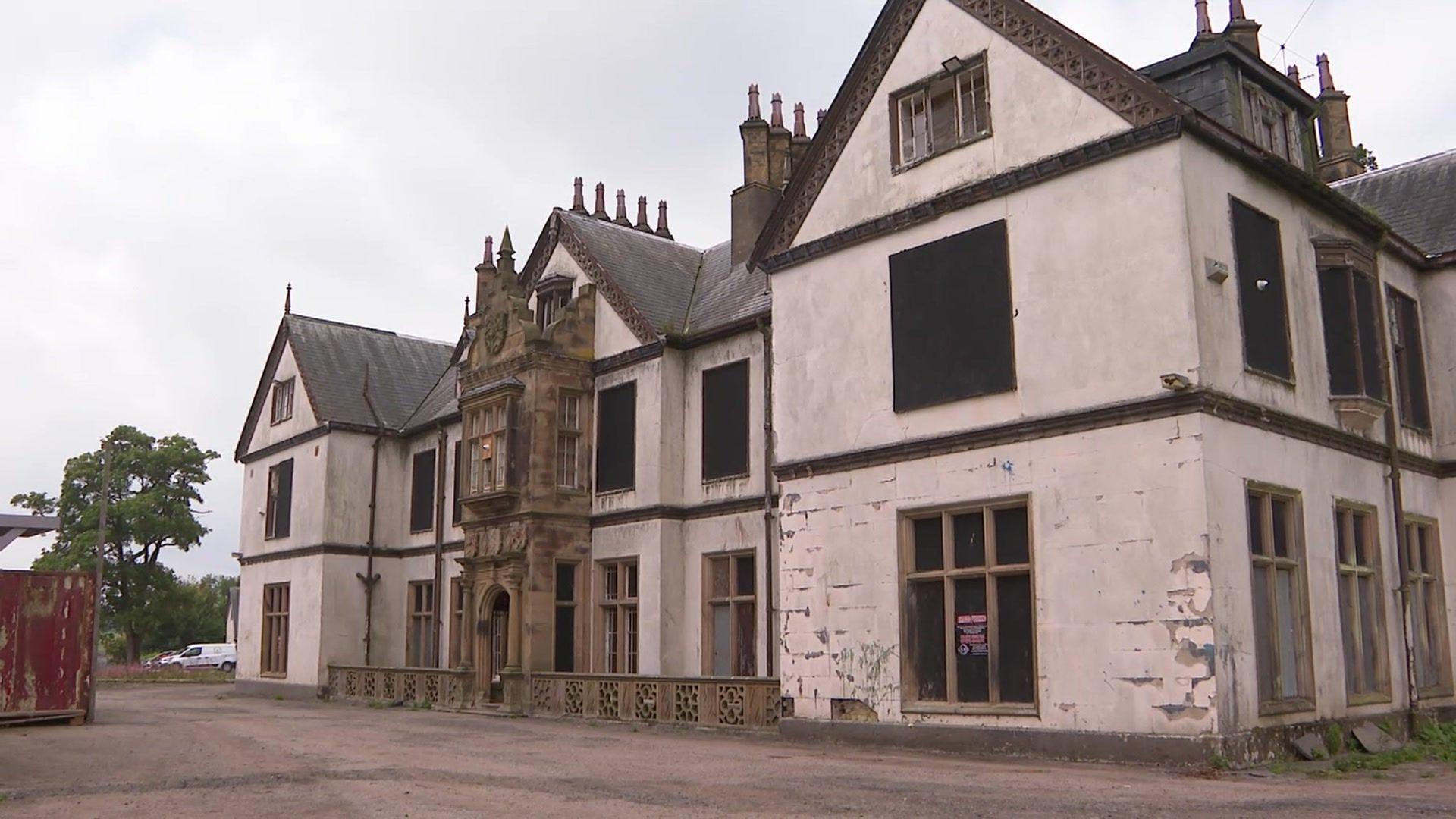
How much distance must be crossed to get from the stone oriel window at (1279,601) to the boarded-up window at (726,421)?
10344 mm

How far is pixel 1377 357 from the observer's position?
17.9 metres

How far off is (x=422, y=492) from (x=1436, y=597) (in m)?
24.6

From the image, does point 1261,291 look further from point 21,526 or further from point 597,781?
point 21,526

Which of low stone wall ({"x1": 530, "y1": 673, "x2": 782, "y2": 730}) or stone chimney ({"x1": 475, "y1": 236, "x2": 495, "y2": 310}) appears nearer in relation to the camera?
low stone wall ({"x1": 530, "y1": 673, "x2": 782, "y2": 730})

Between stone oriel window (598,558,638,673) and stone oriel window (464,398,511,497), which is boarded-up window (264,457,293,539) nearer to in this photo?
stone oriel window (464,398,511,497)

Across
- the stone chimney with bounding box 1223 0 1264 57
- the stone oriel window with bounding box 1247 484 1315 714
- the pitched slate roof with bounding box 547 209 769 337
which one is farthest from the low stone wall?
the stone chimney with bounding box 1223 0 1264 57

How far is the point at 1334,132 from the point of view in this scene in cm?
2442

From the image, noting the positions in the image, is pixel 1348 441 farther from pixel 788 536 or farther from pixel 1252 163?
pixel 788 536

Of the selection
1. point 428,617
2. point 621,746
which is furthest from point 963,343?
point 428,617

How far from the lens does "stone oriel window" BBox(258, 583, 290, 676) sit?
116 feet

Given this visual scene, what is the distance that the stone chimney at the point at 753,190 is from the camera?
26750mm

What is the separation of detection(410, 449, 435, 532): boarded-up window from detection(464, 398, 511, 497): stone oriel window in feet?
19.0

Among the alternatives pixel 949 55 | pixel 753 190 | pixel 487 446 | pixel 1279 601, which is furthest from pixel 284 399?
pixel 1279 601

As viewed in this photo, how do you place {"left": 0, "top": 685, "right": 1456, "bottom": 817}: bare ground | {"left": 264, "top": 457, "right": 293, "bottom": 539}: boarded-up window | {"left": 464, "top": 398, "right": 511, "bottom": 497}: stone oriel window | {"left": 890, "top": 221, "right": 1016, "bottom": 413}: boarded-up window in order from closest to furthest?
{"left": 0, "top": 685, "right": 1456, "bottom": 817}: bare ground → {"left": 890, "top": 221, "right": 1016, "bottom": 413}: boarded-up window → {"left": 464, "top": 398, "right": 511, "bottom": 497}: stone oriel window → {"left": 264, "top": 457, "right": 293, "bottom": 539}: boarded-up window
